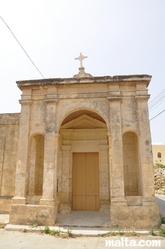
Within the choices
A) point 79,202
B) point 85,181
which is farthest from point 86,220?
point 85,181

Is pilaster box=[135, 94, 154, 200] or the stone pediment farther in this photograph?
the stone pediment

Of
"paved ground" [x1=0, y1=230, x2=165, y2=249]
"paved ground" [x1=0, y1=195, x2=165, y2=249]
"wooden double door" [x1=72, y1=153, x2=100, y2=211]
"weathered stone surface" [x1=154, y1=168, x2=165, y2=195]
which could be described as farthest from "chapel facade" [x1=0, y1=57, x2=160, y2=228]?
"weathered stone surface" [x1=154, y1=168, x2=165, y2=195]

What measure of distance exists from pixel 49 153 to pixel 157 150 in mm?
33244

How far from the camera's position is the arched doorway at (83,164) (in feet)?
28.9

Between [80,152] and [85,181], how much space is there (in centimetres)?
132

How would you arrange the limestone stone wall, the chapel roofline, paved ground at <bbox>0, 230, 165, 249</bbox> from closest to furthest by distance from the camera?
paved ground at <bbox>0, 230, 165, 249</bbox>
the chapel roofline
the limestone stone wall

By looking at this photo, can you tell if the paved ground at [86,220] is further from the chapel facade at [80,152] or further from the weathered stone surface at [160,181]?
the weathered stone surface at [160,181]

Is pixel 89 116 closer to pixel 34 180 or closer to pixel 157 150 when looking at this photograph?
pixel 34 180

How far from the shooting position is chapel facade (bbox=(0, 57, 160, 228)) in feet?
21.5

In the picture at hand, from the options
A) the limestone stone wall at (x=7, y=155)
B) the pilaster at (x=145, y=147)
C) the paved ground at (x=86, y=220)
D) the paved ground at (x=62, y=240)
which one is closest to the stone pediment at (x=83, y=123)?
the limestone stone wall at (x=7, y=155)

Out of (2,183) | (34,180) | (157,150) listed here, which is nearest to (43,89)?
(34,180)

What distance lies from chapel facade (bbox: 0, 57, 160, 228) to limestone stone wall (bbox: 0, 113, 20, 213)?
0.13 ft

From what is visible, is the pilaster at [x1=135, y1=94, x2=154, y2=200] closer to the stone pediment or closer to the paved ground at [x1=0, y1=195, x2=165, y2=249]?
the paved ground at [x1=0, y1=195, x2=165, y2=249]

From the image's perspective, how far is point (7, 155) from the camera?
8867 mm
